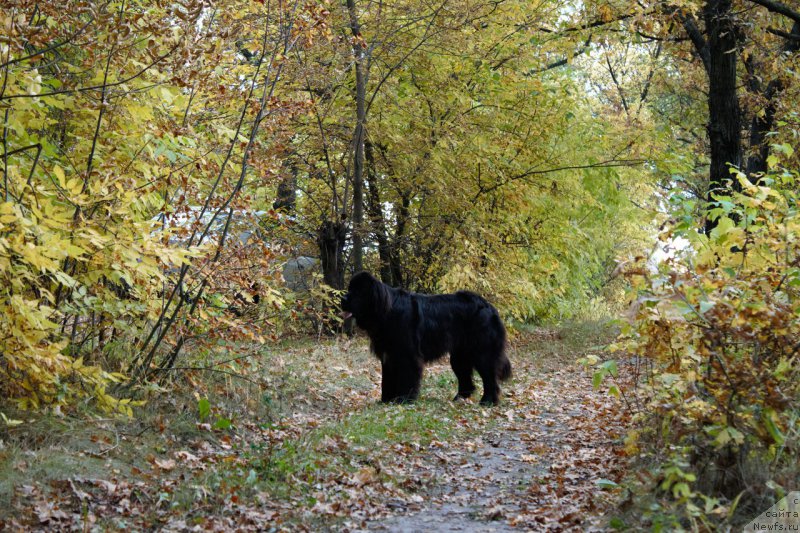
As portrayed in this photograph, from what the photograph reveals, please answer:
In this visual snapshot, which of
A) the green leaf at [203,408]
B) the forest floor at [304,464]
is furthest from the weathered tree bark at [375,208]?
the green leaf at [203,408]

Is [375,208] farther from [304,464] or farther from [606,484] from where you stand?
[606,484]

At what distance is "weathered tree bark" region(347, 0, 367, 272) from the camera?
1298cm

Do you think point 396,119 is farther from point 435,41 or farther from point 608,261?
point 608,261

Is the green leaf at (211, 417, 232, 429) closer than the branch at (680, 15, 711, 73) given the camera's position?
Yes

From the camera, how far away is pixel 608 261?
28.3 meters

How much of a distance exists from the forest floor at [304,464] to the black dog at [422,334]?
499mm

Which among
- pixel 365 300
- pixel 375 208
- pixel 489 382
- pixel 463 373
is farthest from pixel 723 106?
pixel 375 208

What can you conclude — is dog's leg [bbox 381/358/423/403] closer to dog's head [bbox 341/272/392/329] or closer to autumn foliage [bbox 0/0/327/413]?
dog's head [bbox 341/272/392/329]

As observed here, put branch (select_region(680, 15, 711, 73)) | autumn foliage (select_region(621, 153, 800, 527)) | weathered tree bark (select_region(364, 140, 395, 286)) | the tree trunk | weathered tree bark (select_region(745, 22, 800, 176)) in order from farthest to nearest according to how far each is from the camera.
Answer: weathered tree bark (select_region(364, 140, 395, 286))
weathered tree bark (select_region(745, 22, 800, 176))
branch (select_region(680, 15, 711, 73))
the tree trunk
autumn foliage (select_region(621, 153, 800, 527))

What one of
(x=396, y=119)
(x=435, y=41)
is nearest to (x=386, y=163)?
(x=396, y=119)

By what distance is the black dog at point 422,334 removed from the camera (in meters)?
9.63

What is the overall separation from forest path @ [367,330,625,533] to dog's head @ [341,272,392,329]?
202cm

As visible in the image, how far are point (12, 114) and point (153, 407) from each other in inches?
113

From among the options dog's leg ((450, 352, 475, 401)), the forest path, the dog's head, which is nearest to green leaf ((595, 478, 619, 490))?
the forest path
